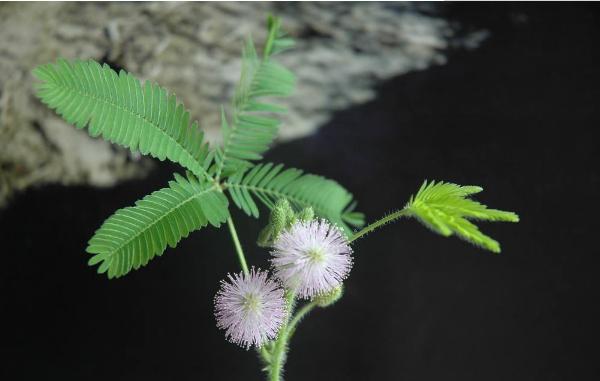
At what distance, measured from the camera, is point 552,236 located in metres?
1.01

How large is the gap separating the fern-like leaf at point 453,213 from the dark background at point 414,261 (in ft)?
1.63

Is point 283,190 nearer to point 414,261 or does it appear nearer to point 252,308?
point 252,308

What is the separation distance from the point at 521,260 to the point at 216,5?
28.1 inches

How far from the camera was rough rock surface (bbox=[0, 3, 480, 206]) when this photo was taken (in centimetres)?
114

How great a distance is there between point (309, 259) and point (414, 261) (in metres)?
0.54

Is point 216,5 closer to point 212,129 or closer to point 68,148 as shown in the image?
point 212,129

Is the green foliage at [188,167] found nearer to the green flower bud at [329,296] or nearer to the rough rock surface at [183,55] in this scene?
the green flower bud at [329,296]

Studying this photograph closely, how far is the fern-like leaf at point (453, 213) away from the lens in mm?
501

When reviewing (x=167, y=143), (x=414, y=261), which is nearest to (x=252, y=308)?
(x=167, y=143)

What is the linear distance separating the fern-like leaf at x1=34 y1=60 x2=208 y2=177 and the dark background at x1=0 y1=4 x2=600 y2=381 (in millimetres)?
466

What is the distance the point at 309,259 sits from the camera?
1.85 ft

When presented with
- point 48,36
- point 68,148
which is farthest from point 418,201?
point 48,36

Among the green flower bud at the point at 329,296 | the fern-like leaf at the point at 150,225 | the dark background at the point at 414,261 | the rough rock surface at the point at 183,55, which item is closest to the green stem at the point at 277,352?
the green flower bud at the point at 329,296

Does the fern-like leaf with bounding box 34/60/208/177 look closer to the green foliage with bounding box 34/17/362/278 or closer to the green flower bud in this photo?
the green foliage with bounding box 34/17/362/278
